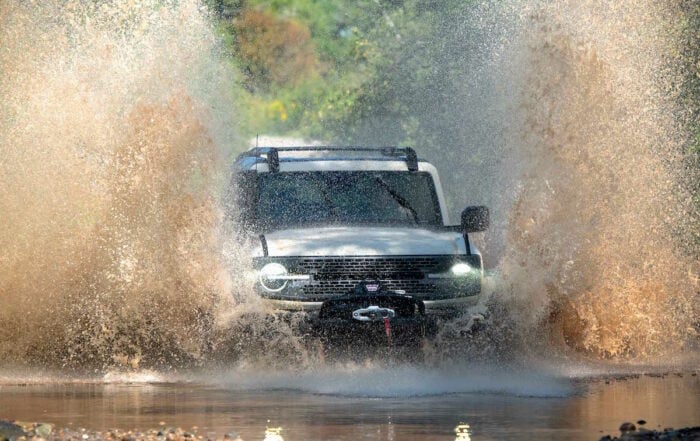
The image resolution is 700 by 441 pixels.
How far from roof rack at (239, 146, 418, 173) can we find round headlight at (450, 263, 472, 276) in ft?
5.41

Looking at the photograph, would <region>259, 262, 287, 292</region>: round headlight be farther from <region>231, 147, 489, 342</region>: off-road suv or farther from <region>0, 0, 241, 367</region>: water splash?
<region>0, 0, 241, 367</region>: water splash

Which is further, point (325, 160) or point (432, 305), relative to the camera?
point (325, 160)

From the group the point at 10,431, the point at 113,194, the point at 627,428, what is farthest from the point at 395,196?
the point at 10,431

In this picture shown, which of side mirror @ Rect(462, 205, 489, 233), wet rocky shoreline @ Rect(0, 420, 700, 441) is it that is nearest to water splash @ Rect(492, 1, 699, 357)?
side mirror @ Rect(462, 205, 489, 233)

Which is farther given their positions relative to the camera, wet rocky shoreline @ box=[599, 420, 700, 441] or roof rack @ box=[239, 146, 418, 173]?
roof rack @ box=[239, 146, 418, 173]

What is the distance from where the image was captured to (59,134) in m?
19.6

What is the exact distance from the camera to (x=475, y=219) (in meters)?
15.1

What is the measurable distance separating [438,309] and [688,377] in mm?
2352

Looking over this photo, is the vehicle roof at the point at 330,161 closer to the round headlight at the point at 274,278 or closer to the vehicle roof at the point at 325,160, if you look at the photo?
the vehicle roof at the point at 325,160

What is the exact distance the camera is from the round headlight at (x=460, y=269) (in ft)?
48.0

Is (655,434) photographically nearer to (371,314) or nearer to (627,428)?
(627,428)

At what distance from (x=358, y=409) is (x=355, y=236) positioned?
9.30 ft

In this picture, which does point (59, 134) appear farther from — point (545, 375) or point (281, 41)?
point (281, 41)

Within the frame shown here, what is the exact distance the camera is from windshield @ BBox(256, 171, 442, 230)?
15484 millimetres
